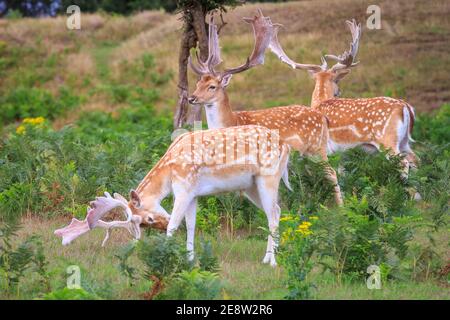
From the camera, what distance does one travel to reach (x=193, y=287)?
24.7 feet

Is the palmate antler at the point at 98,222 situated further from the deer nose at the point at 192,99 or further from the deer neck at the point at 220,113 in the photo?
the deer neck at the point at 220,113

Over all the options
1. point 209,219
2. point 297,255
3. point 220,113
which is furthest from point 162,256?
point 220,113

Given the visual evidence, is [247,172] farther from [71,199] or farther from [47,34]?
[47,34]

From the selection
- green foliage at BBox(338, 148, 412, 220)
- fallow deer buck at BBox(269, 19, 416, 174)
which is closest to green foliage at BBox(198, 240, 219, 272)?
green foliage at BBox(338, 148, 412, 220)

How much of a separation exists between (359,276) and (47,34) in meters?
28.3

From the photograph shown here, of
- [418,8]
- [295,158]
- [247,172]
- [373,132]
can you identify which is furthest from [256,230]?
[418,8]

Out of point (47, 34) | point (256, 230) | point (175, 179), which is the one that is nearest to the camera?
point (175, 179)

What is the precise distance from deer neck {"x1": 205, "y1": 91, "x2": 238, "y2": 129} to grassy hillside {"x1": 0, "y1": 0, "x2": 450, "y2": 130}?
42.9 ft

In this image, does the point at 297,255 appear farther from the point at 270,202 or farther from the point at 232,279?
the point at 270,202

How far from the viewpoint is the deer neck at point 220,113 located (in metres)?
12.1

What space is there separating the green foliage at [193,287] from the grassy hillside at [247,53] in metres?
17.7

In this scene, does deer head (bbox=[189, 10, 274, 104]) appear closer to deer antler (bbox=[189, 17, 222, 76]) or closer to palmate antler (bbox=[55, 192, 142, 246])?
deer antler (bbox=[189, 17, 222, 76])

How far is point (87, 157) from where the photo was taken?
1270cm

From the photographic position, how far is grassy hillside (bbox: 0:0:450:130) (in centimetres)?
2722
